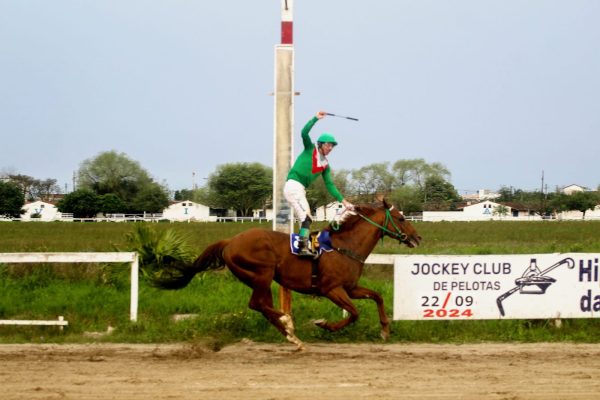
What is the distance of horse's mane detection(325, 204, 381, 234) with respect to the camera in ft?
33.2

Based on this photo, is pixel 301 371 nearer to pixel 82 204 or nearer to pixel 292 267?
pixel 292 267

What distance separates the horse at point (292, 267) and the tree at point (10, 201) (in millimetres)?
71758

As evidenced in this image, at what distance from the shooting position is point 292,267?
32.0ft

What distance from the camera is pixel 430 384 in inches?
289

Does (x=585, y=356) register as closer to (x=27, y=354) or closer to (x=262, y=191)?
(x=27, y=354)

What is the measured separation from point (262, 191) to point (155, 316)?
258 feet

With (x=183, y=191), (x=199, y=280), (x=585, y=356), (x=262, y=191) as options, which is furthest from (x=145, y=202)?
(x=585, y=356)

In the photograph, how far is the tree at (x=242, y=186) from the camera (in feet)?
297

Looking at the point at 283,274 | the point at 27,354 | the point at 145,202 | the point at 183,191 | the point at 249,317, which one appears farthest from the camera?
the point at 183,191

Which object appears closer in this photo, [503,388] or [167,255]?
[503,388]

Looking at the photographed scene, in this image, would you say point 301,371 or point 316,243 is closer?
point 301,371

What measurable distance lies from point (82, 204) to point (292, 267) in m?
70.4

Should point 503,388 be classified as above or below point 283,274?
below

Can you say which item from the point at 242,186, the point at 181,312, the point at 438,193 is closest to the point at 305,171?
the point at 181,312
